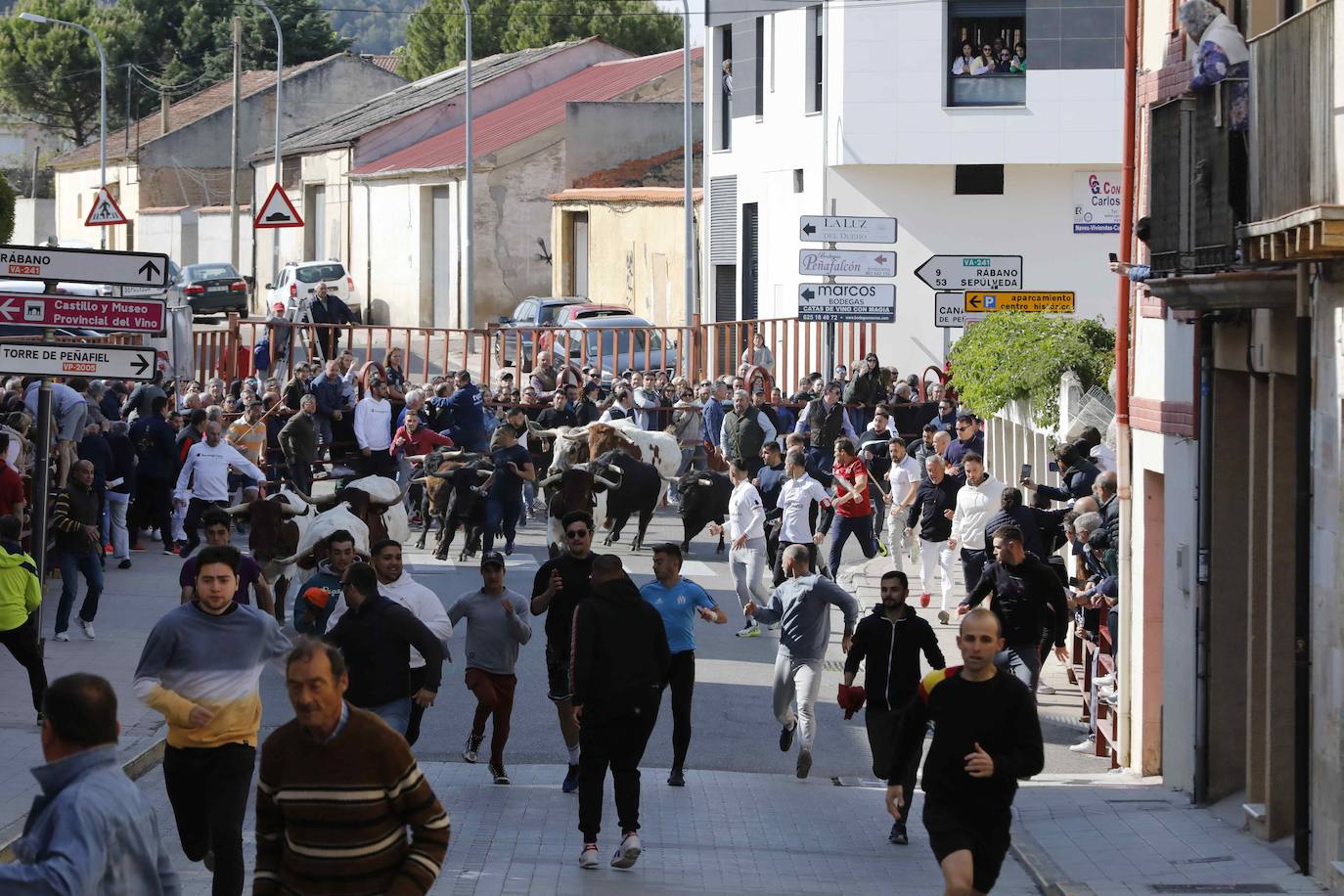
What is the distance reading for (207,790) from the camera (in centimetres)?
886

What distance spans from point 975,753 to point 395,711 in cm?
359

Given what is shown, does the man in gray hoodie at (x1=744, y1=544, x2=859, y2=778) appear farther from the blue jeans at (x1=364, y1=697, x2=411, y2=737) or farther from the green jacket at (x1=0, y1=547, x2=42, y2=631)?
the green jacket at (x1=0, y1=547, x2=42, y2=631)

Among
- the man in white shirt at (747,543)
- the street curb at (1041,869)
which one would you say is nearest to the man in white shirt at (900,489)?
the man in white shirt at (747,543)

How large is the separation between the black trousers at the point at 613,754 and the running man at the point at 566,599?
1.88 m

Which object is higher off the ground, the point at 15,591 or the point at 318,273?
the point at 318,273

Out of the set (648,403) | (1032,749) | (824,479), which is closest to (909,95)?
(648,403)

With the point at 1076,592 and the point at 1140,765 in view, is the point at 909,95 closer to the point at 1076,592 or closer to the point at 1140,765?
the point at 1076,592

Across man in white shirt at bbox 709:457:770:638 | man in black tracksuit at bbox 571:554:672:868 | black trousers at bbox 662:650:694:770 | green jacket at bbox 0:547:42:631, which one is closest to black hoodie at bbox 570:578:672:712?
man in black tracksuit at bbox 571:554:672:868

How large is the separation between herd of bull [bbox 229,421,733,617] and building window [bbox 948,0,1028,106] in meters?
12.3

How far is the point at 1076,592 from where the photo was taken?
54.8 ft

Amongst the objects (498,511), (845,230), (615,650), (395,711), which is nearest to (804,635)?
(615,650)

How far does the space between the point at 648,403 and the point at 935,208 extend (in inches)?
432

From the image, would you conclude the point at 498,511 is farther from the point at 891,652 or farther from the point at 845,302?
the point at 891,652

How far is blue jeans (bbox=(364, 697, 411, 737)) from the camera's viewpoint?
10.3 meters
